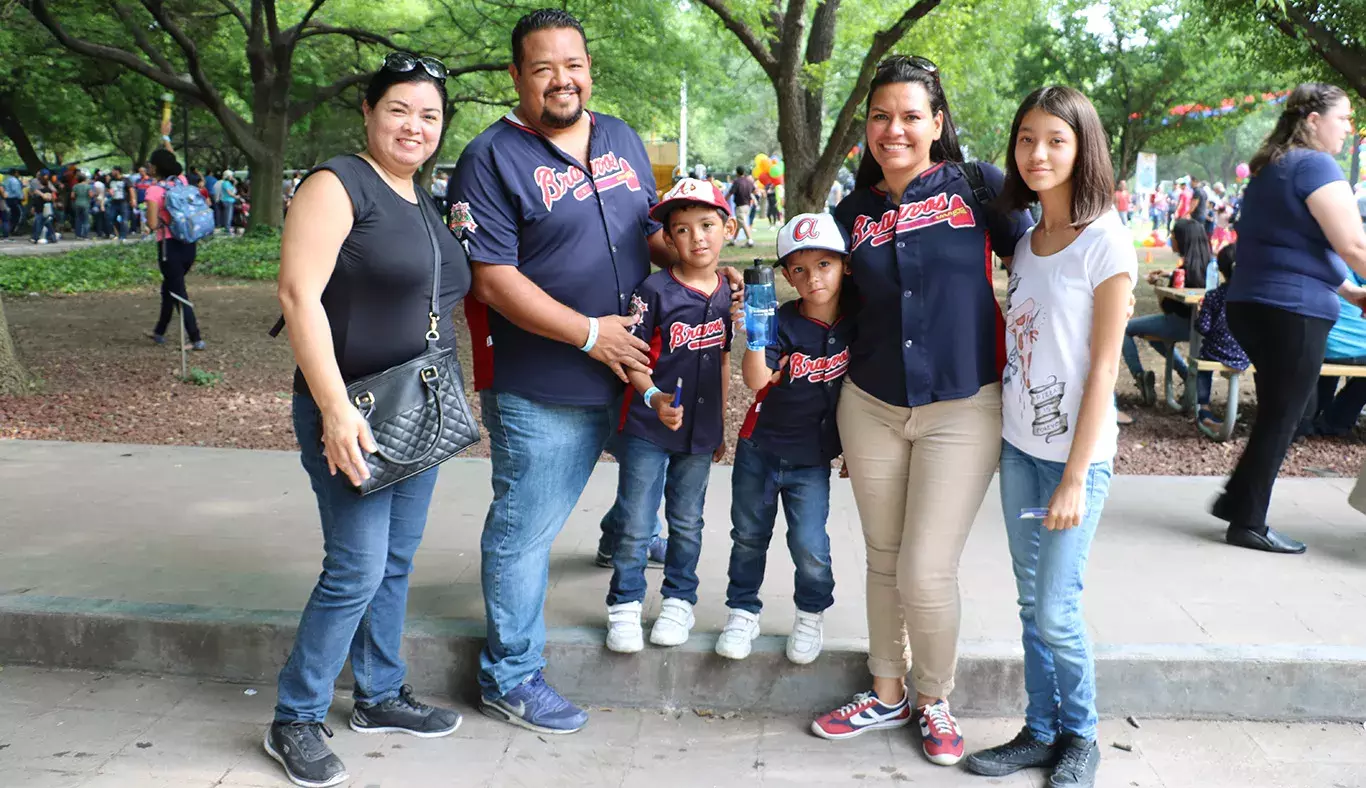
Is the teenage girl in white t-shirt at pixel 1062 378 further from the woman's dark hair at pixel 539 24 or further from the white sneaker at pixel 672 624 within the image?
the woman's dark hair at pixel 539 24

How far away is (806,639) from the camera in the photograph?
12.6 feet

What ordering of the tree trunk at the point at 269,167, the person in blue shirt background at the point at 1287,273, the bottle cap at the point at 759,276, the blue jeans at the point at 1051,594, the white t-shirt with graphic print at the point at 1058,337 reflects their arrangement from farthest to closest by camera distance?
the tree trunk at the point at 269,167
the person in blue shirt background at the point at 1287,273
the bottle cap at the point at 759,276
the blue jeans at the point at 1051,594
the white t-shirt with graphic print at the point at 1058,337

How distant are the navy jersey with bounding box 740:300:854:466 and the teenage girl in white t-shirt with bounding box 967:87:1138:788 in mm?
532

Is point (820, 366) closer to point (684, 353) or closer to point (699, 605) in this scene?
point (684, 353)

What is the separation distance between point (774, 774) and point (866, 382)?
1.20 m

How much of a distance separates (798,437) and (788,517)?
30 centimetres

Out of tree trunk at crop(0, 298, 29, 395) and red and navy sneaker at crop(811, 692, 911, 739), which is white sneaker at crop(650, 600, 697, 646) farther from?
tree trunk at crop(0, 298, 29, 395)

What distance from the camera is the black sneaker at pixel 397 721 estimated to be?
3678mm

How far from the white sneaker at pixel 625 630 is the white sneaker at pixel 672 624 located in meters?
0.06

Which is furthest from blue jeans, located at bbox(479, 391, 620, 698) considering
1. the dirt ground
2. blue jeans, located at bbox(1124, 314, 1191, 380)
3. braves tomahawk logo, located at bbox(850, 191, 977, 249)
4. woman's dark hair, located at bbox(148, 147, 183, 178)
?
woman's dark hair, located at bbox(148, 147, 183, 178)

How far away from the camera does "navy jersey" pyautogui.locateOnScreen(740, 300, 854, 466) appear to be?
11.8ft

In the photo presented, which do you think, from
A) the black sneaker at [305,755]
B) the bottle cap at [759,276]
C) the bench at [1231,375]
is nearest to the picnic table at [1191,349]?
the bench at [1231,375]

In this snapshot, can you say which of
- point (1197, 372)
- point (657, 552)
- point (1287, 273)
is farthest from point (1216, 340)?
point (657, 552)

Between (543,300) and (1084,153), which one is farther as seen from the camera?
(543,300)
